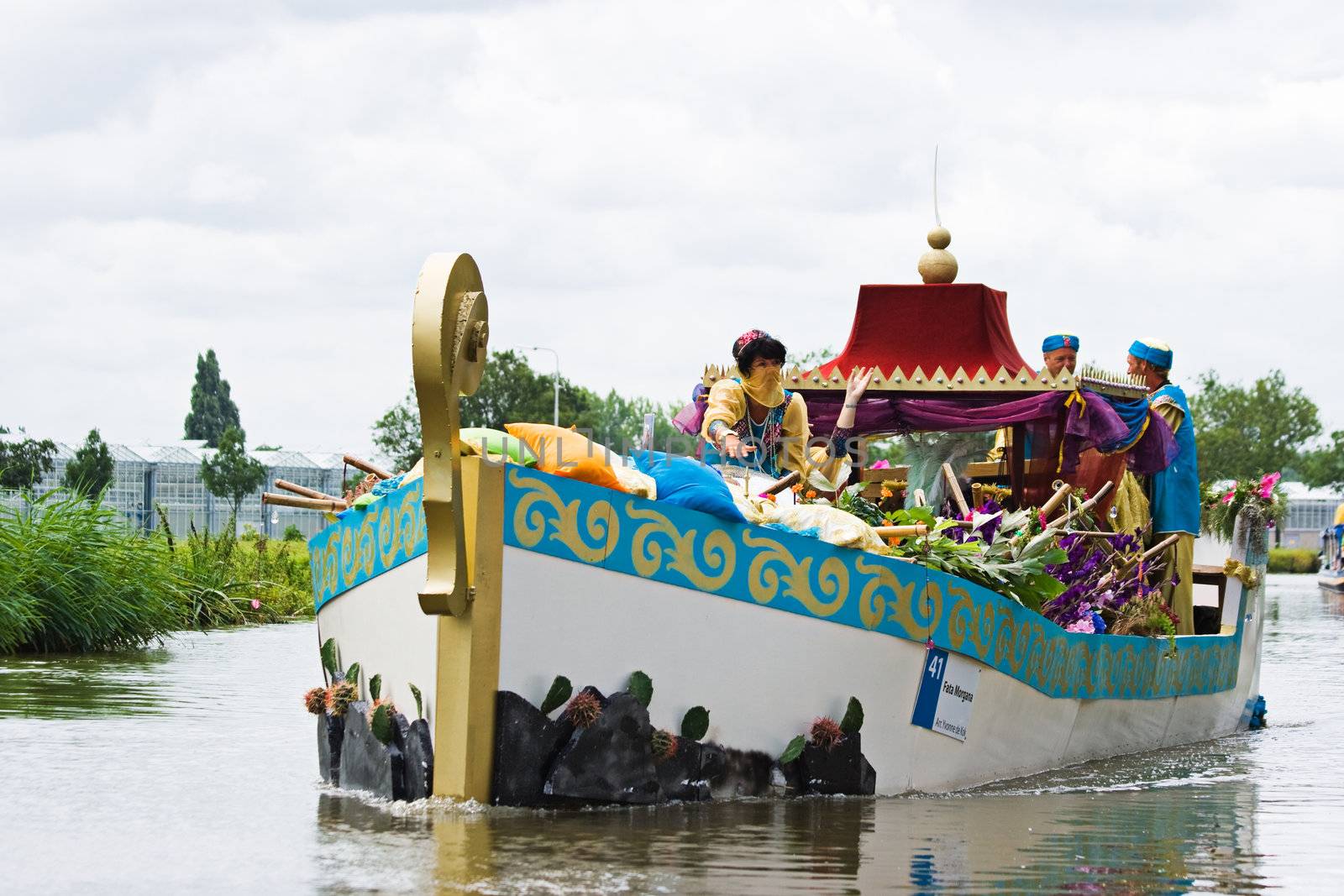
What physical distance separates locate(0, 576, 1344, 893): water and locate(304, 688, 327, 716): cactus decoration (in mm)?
403

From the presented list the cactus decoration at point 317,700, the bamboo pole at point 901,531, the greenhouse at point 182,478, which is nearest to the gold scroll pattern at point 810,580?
the bamboo pole at point 901,531

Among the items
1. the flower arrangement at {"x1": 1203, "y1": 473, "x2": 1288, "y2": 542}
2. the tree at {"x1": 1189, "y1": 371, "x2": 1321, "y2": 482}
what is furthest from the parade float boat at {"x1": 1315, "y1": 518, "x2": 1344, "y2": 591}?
the flower arrangement at {"x1": 1203, "y1": 473, "x2": 1288, "y2": 542}

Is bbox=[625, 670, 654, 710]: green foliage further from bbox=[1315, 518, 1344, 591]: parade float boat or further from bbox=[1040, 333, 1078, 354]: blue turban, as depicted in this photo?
bbox=[1315, 518, 1344, 591]: parade float boat

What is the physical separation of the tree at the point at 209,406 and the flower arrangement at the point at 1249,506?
244 feet

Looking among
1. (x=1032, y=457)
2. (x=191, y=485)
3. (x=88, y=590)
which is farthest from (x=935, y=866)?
(x=191, y=485)

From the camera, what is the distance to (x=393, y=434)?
5681 cm

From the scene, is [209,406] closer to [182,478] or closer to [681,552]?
[182,478]

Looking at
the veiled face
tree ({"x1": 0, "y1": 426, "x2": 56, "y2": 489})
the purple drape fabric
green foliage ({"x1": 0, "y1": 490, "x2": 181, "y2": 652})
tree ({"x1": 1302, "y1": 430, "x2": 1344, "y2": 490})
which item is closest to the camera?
the purple drape fabric

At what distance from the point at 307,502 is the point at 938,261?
18.0 feet

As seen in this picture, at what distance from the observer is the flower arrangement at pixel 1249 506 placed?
12.8m

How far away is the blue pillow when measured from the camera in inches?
279

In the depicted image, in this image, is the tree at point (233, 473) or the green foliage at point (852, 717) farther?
the tree at point (233, 473)

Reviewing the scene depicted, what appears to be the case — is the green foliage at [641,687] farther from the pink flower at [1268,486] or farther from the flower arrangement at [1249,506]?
the pink flower at [1268,486]

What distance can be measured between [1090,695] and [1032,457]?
80.4 inches
